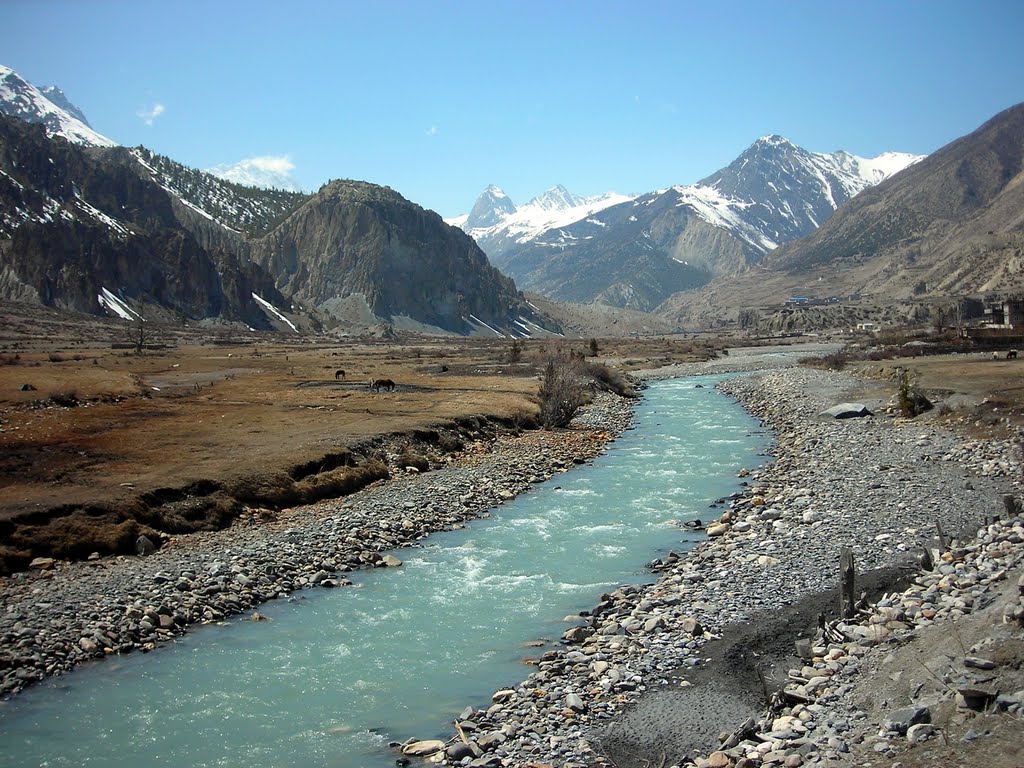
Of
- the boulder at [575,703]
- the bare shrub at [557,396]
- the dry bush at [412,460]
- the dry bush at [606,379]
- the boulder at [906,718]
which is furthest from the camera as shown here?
the dry bush at [606,379]

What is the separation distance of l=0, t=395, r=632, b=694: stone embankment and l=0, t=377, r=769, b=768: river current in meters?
0.65

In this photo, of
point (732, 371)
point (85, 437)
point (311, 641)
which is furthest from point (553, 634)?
point (732, 371)

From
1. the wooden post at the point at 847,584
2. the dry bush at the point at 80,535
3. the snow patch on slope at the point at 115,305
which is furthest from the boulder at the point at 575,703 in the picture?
the snow patch on slope at the point at 115,305

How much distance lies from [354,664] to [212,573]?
638 centimetres

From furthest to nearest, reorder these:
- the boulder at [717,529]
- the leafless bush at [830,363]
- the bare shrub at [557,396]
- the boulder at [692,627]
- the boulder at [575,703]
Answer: the leafless bush at [830,363]
the bare shrub at [557,396]
the boulder at [717,529]
the boulder at [692,627]
the boulder at [575,703]

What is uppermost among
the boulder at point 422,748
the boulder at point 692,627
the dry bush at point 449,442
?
the dry bush at point 449,442

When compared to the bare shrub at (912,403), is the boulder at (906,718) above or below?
below

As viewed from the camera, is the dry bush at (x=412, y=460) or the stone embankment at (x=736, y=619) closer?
the stone embankment at (x=736, y=619)

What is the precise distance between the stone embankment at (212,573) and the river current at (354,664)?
65cm

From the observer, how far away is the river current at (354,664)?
13383mm

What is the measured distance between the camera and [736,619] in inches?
665

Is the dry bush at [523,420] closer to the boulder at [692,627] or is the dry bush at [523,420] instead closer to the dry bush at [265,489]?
the dry bush at [265,489]

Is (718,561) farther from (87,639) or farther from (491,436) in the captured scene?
(491,436)

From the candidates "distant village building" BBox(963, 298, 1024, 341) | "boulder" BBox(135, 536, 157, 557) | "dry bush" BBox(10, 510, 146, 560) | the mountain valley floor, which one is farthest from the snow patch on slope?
"boulder" BBox(135, 536, 157, 557)
